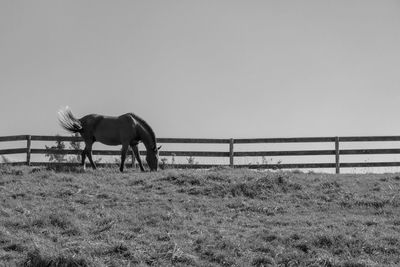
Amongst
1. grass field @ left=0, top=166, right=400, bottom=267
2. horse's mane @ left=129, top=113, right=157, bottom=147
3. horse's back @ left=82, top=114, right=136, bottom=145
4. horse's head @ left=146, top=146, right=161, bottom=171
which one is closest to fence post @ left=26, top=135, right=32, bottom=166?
horse's back @ left=82, top=114, right=136, bottom=145

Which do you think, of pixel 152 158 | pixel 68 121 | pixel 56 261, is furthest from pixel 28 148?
pixel 56 261

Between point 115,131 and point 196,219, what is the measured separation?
8227mm

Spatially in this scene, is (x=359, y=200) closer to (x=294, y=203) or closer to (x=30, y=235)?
(x=294, y=203)

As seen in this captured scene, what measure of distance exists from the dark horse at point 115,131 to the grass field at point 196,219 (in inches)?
90.9

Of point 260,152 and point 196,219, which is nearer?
point 196,219

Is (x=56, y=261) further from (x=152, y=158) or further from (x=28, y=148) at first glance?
(x=28, y=148)

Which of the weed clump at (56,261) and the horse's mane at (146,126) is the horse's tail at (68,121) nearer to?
the horse's mane at (146,126)

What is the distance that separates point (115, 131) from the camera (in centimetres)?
1922

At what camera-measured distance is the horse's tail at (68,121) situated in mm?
19106

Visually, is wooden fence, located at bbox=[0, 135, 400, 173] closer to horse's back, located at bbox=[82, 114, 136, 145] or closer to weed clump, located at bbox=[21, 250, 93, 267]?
horse's back, located at bbox=[82, 114, 136, 145]

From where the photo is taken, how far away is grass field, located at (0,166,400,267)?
928cm

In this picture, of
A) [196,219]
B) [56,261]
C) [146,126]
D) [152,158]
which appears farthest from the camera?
[146,126]

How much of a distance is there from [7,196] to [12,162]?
21.8ft

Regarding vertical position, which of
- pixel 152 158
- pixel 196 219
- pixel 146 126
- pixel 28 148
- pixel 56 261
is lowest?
pixel 56 261
